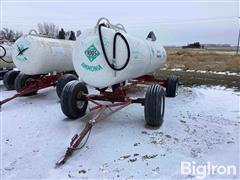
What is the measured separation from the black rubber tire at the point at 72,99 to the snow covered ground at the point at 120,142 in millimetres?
Answer: 153

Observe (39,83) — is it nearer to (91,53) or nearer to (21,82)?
(21,82)

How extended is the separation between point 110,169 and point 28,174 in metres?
0.91

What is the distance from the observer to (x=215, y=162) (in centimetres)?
358

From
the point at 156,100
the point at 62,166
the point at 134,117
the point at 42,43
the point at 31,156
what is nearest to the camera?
the point at 62,166

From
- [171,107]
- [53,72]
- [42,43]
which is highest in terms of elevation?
[42,43]

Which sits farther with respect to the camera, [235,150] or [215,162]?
[235,150]

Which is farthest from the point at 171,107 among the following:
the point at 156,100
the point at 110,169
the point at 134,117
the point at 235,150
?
the point at 110,169

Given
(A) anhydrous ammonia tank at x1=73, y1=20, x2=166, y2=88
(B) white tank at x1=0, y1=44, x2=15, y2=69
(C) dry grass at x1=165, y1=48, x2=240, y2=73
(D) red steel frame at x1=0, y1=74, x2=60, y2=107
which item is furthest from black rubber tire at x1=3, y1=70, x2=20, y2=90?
(C) dry grass at x1=165, y1=48, x2=240, y2=73

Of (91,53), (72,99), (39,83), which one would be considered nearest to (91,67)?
(91,53)

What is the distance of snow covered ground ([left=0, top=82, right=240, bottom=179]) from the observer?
342 cm

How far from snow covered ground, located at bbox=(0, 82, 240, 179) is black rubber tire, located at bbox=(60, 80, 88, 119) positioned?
6.0 inches

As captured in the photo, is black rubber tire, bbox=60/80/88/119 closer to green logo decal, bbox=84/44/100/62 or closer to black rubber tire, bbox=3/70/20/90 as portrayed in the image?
green logo decal, bbox=84/44/100/62

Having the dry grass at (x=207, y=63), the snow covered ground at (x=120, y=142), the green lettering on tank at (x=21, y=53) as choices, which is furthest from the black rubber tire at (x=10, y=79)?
the dry grass at (x=207, y=63)

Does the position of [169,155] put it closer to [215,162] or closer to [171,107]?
[215,162]
